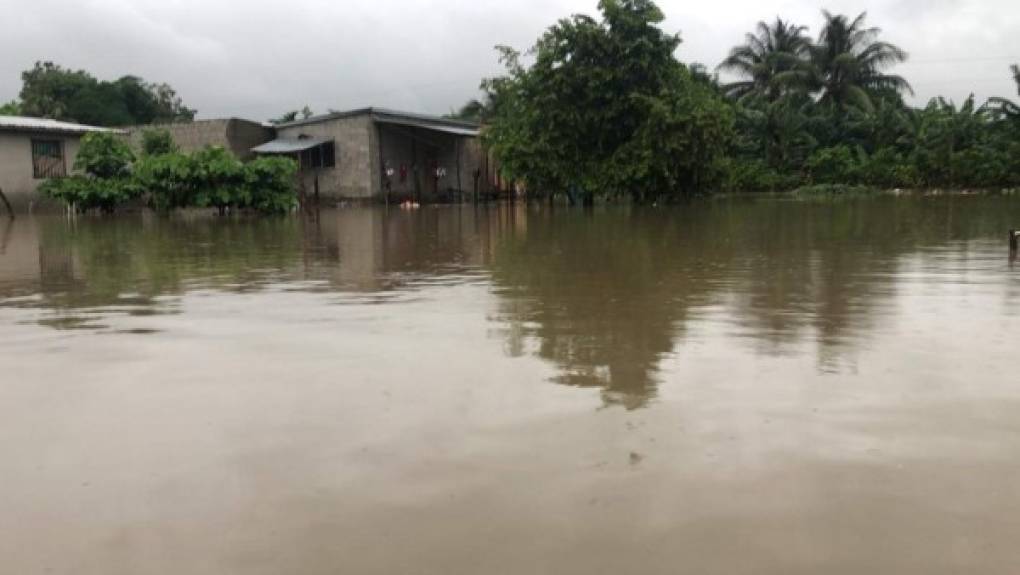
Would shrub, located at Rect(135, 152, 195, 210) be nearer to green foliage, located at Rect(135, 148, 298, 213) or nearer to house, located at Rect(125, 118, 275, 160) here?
green foliage, located at Rect(135, 148, 298, 213)

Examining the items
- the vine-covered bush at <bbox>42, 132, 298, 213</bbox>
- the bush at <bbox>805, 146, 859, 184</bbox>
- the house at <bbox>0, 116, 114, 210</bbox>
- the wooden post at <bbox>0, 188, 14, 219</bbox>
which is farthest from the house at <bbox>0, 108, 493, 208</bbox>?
the bush at <bbox>805, 146, 859, 184</bbox>

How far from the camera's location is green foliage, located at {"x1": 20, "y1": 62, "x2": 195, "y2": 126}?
43.7m

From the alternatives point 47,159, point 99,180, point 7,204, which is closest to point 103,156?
point 99,180

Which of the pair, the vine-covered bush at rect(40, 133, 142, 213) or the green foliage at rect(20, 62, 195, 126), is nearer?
the vine-covered bush at rect(40, 133, 142, 213)

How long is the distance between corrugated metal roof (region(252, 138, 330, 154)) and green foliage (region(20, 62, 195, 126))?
17.3 metres

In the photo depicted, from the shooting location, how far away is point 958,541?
2.36 m

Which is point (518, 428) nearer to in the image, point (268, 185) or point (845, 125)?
point (268, 185)

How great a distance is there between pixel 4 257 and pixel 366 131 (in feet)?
64.3

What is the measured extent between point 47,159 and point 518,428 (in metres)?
29.9

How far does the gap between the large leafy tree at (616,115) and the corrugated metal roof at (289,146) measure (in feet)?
25.3

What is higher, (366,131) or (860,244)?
(366,131)

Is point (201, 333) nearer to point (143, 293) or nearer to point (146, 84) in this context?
point (143, 293)

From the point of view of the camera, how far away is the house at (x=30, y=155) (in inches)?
1079

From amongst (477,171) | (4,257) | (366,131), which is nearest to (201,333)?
(4,257)
